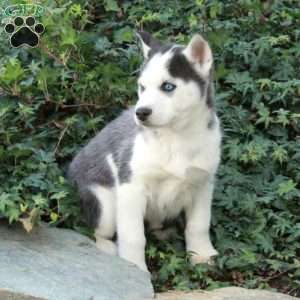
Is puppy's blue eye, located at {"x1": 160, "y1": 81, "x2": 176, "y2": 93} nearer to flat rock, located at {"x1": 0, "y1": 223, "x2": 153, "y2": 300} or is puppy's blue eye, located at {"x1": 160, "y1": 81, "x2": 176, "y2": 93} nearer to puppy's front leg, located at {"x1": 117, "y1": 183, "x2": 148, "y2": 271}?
puppy's front leg, located at {"x1": 117, "y1": 183, "x2": 148, "y2": 271}

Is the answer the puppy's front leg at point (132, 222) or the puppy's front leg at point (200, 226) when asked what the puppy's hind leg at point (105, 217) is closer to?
the puppy's front leg at point (132, 222)

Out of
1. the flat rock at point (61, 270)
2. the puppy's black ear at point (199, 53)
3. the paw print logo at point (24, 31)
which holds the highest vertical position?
the puppy's black ear at point (199, 53)

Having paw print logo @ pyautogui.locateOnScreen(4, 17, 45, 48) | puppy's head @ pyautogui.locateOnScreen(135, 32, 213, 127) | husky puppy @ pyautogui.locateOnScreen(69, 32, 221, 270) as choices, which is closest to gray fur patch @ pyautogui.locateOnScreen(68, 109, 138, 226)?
husky puppy @ pyautogui.locateOnScreen(69, 32, 221, 270)

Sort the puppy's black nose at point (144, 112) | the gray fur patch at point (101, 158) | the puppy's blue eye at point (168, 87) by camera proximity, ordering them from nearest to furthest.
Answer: the puppy's black nose at point (144, 112), the puppy's blue eye at point (168, 87), the gray fur patch at point (101, 158)

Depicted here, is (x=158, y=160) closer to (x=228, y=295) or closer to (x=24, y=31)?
(x=228, y=295)

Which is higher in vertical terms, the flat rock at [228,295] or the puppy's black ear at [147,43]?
the puppy's black ear at [147,43]

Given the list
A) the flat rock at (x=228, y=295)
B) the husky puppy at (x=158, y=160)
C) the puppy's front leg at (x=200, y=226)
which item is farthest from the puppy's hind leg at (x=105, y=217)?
the flat rock at (x=228, y=295)
